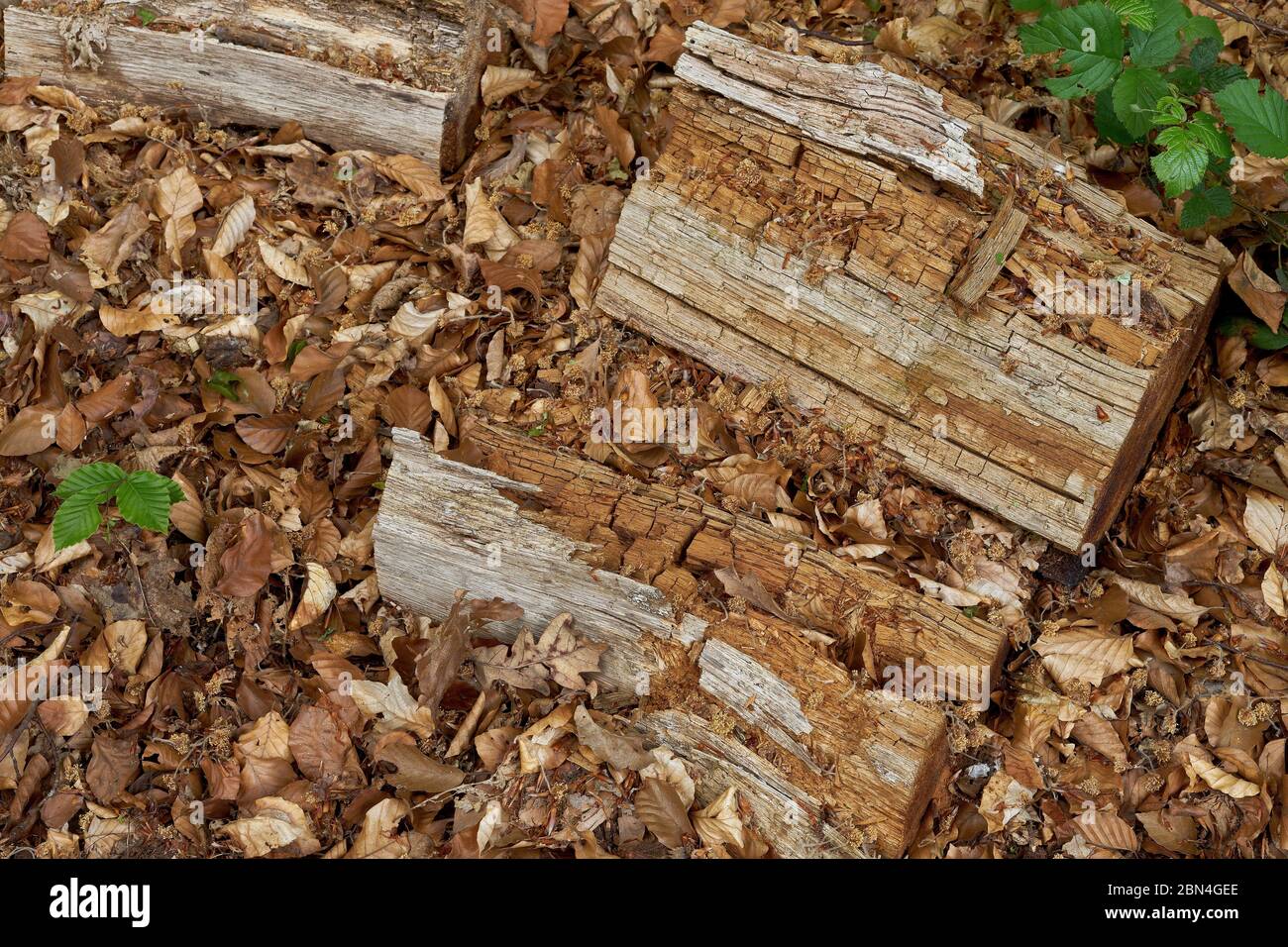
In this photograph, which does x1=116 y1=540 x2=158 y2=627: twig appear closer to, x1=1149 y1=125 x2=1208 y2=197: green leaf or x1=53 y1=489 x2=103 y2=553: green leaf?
x1=53 y1=489 x2=103 y2=553: green leaf

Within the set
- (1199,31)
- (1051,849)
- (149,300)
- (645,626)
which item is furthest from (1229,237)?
(149,300)

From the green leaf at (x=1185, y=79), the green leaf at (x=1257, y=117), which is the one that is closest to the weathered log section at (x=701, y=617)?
the green leaf at (x=1257, y=117)

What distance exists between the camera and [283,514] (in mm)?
3410

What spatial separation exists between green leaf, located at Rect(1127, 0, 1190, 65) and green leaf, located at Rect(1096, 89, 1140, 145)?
0.28 metres

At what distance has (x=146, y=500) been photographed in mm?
3098

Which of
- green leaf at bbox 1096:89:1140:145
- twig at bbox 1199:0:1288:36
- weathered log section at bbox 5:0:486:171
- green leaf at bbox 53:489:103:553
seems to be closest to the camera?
green leaf at bbox 53:489:103:553

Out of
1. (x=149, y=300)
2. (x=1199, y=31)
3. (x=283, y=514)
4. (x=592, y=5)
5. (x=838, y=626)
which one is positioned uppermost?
(x=1199, y=31)

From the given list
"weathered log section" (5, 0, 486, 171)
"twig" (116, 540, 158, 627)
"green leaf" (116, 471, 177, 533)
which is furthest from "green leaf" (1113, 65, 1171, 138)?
"twig" (116, 540, 158, 627)

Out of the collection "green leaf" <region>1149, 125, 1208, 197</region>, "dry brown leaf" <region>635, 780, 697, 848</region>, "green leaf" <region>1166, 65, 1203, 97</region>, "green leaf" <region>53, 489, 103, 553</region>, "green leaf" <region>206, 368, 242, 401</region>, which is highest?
"green leaf" <region>1166, 65, 1203, 97</region>

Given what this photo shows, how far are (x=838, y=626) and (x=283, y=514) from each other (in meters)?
2.00

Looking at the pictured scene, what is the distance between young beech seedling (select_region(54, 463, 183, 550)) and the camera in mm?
3057

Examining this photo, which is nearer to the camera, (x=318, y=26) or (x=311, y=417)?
(x=311, y=417)

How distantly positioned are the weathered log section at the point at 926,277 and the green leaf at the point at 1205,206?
0.33 ft

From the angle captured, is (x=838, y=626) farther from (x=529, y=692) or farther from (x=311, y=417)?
(x=311, y=417)
